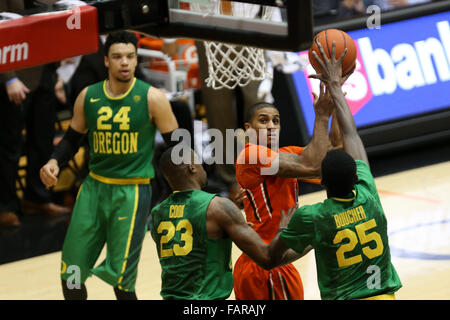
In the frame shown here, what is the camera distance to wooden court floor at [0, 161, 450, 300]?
6496mm

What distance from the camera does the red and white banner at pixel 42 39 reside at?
3.13 m

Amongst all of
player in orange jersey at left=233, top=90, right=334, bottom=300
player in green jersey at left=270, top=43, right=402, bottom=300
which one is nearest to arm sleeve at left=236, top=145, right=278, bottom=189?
player in orange jersey at left=233, top=90, right=334, bottom=300

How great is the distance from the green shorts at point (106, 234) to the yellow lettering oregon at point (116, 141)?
0.78 feet

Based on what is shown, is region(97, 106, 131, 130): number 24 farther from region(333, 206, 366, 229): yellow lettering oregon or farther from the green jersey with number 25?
→ region(333, 206, 366, 229): yellow lettering oregon

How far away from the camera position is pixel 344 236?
4.08 m

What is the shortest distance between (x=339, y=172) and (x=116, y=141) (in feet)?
7.55

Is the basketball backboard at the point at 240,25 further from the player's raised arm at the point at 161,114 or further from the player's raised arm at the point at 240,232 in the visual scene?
the player's raised arm at the point at 161,114

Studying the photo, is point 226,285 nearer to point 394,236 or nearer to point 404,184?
point 394,236

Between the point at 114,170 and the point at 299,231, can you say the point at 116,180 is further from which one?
the point at 299,231

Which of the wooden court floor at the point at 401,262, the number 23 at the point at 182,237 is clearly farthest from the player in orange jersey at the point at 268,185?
the wooden court floor at the point at 401,262

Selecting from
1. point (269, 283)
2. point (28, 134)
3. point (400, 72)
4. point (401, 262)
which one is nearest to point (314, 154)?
point (269, 283)

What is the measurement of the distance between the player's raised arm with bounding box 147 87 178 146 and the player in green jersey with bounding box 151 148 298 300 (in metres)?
1.41

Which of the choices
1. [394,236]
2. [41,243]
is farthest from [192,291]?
[41,243]
